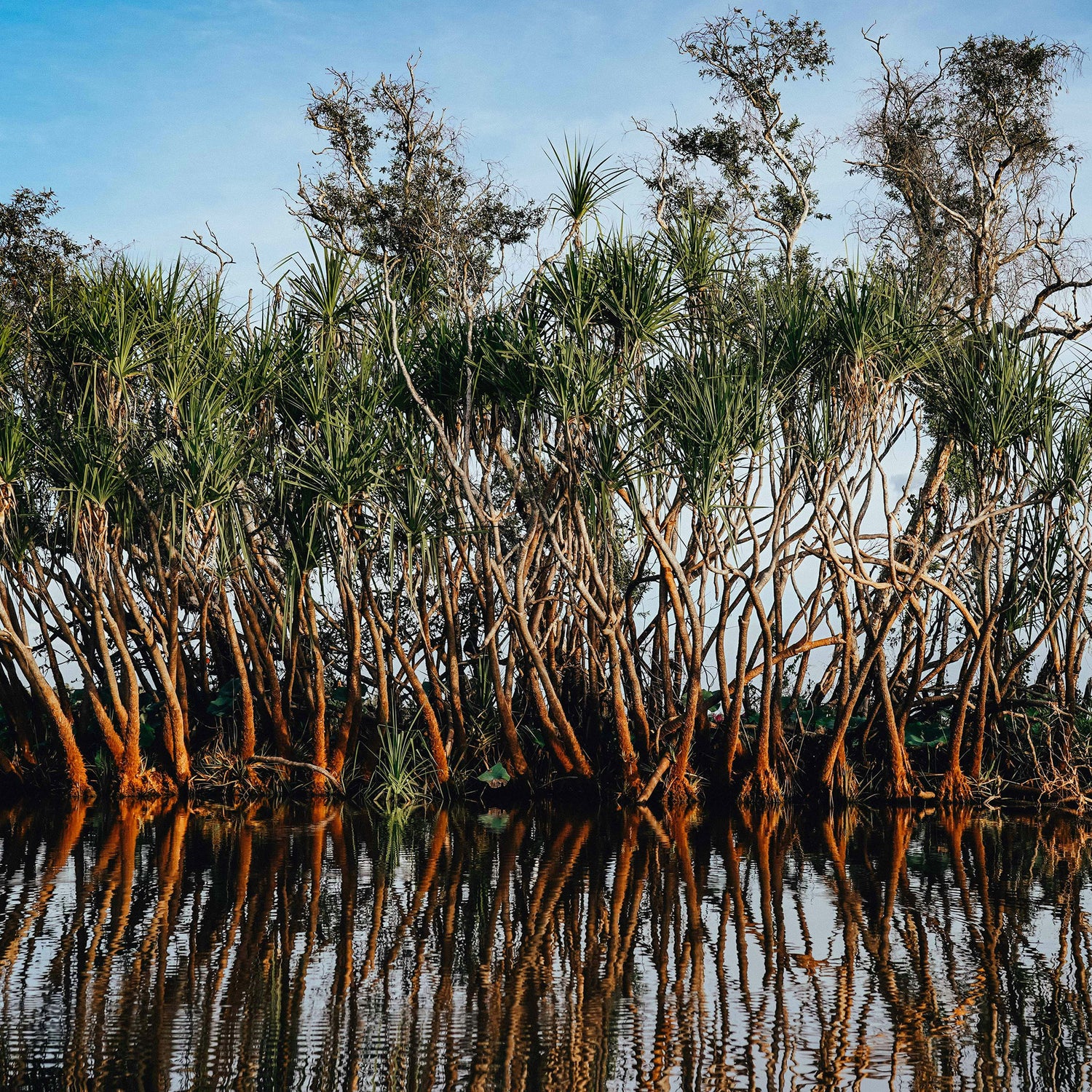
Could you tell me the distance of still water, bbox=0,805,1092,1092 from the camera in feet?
11.5

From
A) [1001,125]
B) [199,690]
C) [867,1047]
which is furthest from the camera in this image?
[1001,125]

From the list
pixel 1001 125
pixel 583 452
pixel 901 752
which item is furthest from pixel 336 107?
pixel 901 752

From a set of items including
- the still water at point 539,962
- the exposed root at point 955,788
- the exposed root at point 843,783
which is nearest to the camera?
the still water at point 539,962

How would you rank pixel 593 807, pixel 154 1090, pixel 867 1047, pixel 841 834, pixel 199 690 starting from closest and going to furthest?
1. pixel 154 1090
2. pixel 867 1047
3. pixel 841 834
4. pixel 593 807
5. pixel 199 690

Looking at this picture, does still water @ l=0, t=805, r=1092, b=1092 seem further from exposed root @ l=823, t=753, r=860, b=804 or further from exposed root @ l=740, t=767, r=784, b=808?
exposed root @ l=823, t=753, r=860, b=804

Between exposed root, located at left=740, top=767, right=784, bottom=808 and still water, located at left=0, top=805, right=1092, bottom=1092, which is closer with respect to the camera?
still water, located at left=0, top=805, right=1092, bottom=1092

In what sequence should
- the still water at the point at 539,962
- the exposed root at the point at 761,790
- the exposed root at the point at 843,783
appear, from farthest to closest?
1. the exposed root at the point at 843,783
2. the exposed root at the point at 761,790
3. the still water at the point at 539,962

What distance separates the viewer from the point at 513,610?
9.61 metres

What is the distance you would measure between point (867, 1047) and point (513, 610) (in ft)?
20.2

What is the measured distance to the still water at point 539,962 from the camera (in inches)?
138

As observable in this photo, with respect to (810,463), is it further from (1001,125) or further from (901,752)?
(1001,125)

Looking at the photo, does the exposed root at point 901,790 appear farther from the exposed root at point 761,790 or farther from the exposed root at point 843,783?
the exposed root at point 761,790

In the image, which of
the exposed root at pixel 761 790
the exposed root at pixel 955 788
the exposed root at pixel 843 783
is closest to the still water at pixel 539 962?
the exposed root at pixel 761 790

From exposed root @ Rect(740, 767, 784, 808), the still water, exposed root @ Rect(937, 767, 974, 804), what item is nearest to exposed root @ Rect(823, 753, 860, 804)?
exposed root @ Rect(740, 767, 784, 808)
